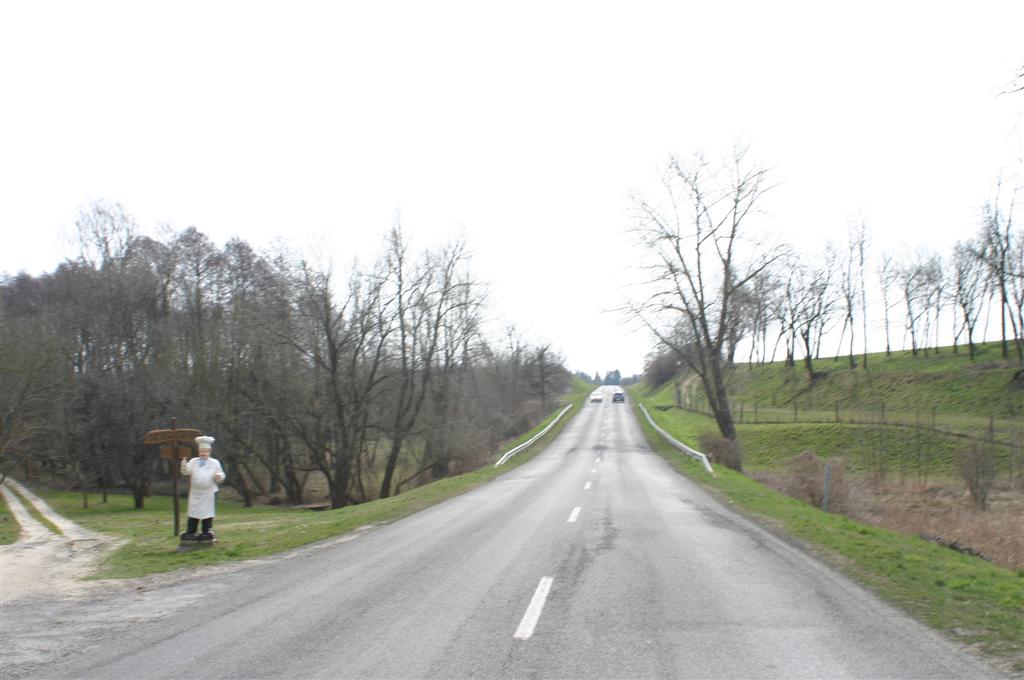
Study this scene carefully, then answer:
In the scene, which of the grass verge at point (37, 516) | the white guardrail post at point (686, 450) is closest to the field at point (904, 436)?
the white guardrail post at point (686, 450)

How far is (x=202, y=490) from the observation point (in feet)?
42.6

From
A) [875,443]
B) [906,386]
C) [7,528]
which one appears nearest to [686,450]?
[875,443]

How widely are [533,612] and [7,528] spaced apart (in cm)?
1928

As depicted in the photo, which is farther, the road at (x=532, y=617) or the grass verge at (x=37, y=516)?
the grass verge at (x=37, y=516)

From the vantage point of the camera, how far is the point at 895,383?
60906 mm

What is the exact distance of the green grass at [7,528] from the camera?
650 inches

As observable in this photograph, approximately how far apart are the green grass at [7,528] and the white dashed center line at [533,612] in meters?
13.7

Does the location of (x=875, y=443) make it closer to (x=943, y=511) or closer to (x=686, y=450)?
(x=686, y=450)

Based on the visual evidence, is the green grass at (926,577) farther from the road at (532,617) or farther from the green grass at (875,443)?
the green grass at (875,443)

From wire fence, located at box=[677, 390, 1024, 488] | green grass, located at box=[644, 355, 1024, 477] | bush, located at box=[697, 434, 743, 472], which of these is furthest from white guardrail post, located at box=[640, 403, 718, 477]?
wire fence, located at box=[677, 390, 1024, 488]

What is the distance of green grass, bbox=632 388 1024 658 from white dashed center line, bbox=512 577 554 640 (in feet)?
12.8

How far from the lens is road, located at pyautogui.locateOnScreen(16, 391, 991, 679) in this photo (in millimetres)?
5789

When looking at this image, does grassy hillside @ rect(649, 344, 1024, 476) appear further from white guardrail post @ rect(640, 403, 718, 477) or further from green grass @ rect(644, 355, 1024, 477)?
white guardrail post @ rect(640, 403, 718, 477)

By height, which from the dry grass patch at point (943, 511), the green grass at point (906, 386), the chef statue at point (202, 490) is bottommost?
the dry grass patch at point (943, 511)
